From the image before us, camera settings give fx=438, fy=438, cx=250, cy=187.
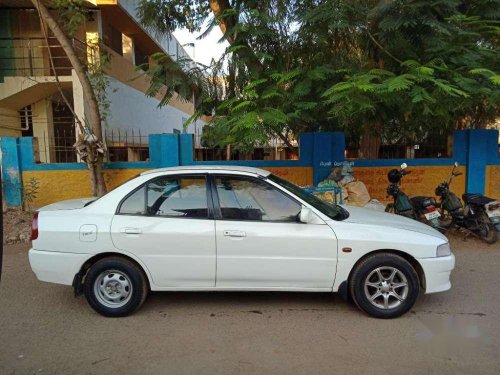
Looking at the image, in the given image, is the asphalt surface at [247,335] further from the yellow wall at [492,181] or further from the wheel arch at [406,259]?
the yellow wall at [492,181]

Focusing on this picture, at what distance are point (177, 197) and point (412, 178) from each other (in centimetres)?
Answer: 663

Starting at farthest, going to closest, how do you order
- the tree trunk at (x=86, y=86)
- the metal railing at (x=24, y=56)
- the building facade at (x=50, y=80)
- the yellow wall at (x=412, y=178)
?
the metal railing at (x=24, y=56) → the building facade at (x=50, y=80) → the yellow wall at (x=412, y=178) → the tree trunk at (x=86, y=86)

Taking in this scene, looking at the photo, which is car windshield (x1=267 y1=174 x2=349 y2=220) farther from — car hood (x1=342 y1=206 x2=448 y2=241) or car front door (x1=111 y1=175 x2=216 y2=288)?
car front door (x1=111 y1=175 x2=216 y2=288)

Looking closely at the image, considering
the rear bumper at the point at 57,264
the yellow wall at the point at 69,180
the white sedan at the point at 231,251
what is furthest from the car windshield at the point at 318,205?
the yellow wall at the point at 69,180

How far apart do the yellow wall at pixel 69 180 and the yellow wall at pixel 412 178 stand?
1.26 metres

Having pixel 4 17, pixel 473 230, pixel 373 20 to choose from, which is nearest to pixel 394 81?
pixel 373 20

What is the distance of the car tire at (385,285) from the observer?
14.1 ft

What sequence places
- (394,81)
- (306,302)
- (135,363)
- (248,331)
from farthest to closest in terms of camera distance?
(394,81), (306,302), (248,331), (135,363)

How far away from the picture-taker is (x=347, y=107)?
20.9ft

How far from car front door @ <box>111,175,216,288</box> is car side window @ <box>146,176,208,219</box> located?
0.03 feet

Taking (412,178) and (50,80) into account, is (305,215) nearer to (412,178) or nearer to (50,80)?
(412,178)

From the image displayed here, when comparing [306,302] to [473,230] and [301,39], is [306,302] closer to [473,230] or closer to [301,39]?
[473,230]

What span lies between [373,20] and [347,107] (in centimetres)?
177

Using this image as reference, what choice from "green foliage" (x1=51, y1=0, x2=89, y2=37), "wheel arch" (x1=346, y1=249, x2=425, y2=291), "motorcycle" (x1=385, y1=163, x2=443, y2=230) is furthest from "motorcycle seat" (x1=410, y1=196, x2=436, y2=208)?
"green foliage" (x1=51, y1=0, x2=89, y2=37)
